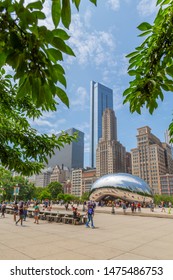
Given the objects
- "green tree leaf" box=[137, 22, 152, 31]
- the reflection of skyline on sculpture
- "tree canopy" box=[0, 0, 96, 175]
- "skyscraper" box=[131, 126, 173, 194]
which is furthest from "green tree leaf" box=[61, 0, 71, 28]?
"skyscraper" box=[131, 126, 173, 194]

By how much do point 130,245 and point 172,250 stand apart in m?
1.85

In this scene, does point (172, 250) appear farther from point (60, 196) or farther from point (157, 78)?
point (60, 196)

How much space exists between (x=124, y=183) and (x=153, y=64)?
77395 mm

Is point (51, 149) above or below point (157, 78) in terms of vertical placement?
below

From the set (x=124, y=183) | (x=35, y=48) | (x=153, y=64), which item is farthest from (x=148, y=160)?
(x=35, y=48)

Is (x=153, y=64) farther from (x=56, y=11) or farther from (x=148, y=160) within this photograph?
(x=148, y=160)

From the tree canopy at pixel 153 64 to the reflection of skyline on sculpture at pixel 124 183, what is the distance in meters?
76.4

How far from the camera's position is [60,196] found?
9962 centimetres

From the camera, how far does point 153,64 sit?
2.96 metres

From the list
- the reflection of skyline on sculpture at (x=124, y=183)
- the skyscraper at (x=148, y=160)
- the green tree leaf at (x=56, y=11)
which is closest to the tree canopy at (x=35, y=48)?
the green tree leaf at (x=56, y=11)

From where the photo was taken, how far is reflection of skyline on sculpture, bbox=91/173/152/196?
7638cm

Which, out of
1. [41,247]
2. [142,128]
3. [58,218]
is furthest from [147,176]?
[41,247]

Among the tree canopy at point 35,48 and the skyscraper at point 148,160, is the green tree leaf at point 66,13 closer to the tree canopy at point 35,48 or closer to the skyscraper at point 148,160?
the tree canopy at point 35,48

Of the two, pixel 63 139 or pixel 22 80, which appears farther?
pixel 63 139
